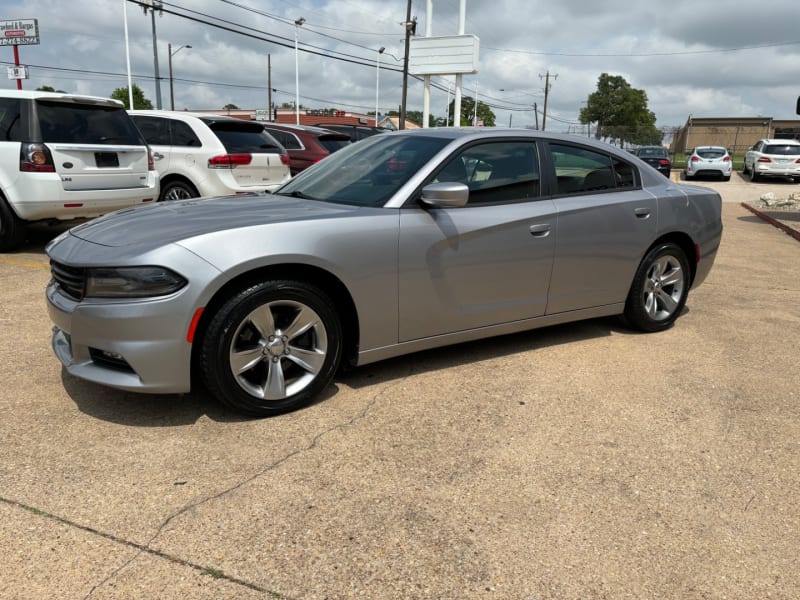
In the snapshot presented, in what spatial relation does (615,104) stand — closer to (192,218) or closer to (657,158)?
(657,158)

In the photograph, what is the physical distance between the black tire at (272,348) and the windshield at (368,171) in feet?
2.61

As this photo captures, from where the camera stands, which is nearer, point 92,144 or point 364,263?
→ point 364,263

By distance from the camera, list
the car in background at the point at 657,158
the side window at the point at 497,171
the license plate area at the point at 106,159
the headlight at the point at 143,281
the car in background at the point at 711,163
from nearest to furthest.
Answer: the headlight at the point at 143,281
the side window at the point at 497,171
the license plate area at the point at 106,159
the car in background at the point at 711,163
the car in background at the point at 657,158

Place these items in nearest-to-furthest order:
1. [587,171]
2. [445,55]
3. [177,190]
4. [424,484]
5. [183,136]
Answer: [424,484] → [587,171] → [183,136] → [177,190] → [445,55]

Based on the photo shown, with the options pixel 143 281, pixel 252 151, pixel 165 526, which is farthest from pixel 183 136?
pixel 165 526

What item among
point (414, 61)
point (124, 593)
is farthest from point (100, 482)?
point (414, 61)

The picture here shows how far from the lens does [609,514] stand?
8.69 feet

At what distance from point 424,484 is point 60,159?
19.6 ft

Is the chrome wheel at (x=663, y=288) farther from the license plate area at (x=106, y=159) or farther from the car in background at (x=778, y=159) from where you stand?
the car in background at (x=778, y=159)

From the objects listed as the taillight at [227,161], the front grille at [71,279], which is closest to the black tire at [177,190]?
the taillight at [227,161]

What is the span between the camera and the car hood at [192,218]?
10.5 ft

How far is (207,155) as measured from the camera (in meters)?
8.87

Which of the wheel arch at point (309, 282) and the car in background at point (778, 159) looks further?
the car in background at point (778, 159)

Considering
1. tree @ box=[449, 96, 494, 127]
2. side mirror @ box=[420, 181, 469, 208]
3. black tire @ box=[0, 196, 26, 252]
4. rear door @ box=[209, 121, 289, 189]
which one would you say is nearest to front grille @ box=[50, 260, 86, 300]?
side mirror @ box=[420, 181, 469, 208]
